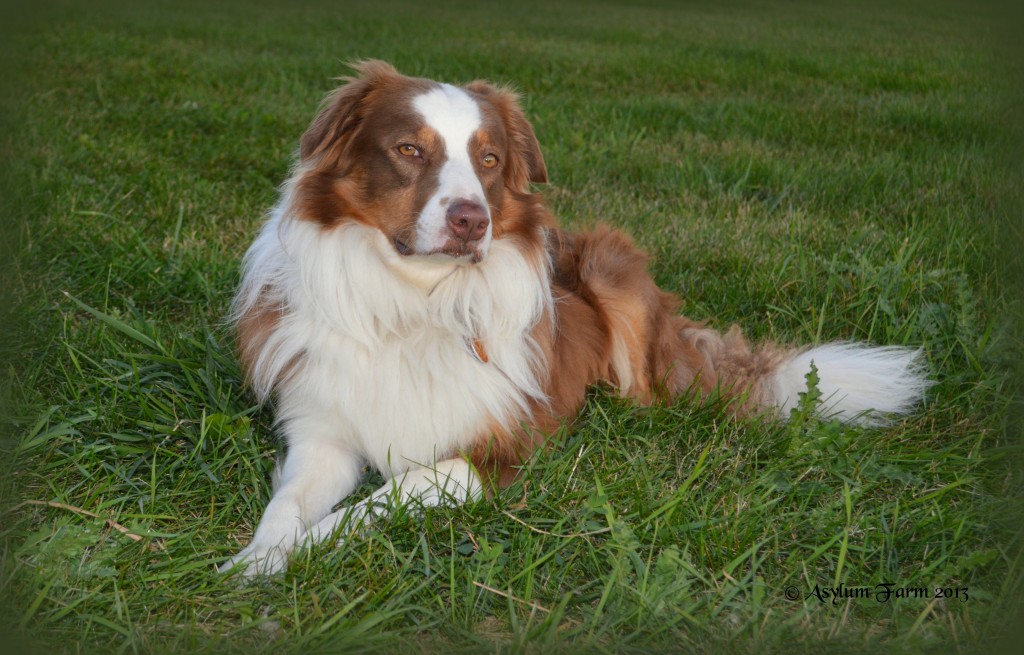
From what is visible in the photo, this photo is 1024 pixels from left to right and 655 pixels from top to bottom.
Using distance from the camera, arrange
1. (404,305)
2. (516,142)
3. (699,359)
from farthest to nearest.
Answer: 1. (699,359)
2. (516,142)
3. (404,305)

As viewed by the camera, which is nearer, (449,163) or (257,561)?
(257,561)

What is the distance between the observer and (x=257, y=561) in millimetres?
2566

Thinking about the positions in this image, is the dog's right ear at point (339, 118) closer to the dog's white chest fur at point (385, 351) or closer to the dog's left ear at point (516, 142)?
the dog's white chest fur at point (385, 351)

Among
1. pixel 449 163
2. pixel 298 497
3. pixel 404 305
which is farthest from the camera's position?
pixel 404 305

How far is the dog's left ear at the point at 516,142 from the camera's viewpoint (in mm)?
3410

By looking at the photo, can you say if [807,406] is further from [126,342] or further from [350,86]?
[126,342]

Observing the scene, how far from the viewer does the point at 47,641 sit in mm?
2301

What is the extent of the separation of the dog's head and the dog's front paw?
3.34ft

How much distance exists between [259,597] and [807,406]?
1.94 m

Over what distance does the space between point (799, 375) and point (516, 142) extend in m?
1.46

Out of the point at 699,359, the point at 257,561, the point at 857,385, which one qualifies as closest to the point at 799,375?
the point at 857,385

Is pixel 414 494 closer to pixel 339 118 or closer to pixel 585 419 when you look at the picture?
pixel 585 419

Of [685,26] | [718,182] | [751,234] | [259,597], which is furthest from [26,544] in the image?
[685,26]

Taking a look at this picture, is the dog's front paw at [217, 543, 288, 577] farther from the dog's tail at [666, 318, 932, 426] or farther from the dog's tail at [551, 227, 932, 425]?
the dog's tail at [666, 318, 932, 426]
